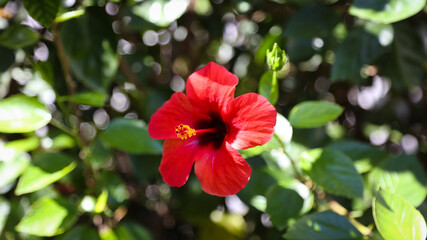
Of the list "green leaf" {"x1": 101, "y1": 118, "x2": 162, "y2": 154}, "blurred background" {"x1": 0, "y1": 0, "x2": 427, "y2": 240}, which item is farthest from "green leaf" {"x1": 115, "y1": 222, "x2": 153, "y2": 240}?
"green leaf" {"x1": 101, "y1": 118, "x2": 162, "y2": 154}

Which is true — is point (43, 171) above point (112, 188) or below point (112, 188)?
above

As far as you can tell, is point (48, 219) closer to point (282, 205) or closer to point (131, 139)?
point (131, 139)

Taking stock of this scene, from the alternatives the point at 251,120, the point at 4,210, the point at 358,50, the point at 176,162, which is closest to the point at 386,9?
the point at 358,50

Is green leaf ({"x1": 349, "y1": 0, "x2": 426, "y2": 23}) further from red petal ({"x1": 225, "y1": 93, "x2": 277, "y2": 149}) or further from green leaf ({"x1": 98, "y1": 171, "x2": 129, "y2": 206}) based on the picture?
green leaf ({"x1": 98, "y1": 171, "x2": 129, "y2": 206})

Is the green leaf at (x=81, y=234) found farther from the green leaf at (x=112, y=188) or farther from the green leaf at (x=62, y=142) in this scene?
the green leaf at (x=62, y=142)

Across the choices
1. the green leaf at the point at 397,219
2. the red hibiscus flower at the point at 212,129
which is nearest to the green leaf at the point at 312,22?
the red hibiscus flower at the point at 212,129

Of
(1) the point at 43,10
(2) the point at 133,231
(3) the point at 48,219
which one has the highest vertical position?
(1) the point at 43,10
